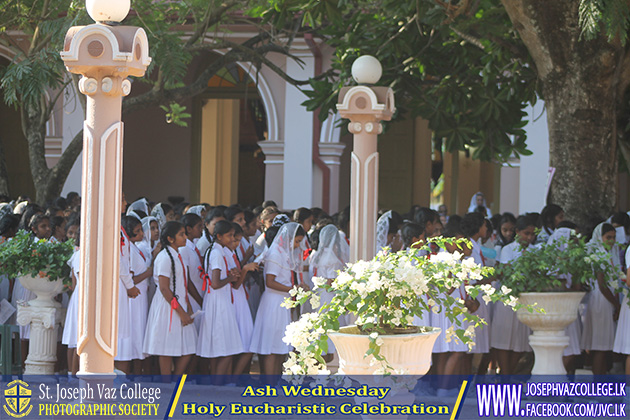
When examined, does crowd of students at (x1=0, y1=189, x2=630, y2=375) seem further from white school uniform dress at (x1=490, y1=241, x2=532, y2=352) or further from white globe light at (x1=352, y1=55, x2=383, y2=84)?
white globe light at (x1=352, y1=55, x2=383, y2=84)

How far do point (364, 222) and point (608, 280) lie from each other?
219cm

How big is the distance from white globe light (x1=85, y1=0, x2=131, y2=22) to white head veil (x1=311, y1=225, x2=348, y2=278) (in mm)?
3910

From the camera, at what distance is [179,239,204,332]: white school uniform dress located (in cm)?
879

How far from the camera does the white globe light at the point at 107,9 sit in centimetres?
578

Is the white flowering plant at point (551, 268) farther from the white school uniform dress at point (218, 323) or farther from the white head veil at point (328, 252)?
the white school uniform dress at point (218, 323)

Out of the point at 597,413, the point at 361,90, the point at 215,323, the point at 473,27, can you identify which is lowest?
the point at 597,413

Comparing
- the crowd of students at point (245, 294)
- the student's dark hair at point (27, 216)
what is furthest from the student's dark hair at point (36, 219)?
the student's dark hair at point (27, 216)

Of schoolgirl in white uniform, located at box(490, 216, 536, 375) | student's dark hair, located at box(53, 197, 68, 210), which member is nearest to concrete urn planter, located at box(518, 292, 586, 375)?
schoolgirl in white uniform, located at box(490, 216, 536, 375)

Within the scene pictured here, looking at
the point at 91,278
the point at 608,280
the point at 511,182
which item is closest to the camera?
the point at 91,278

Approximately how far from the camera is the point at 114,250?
5691 mm

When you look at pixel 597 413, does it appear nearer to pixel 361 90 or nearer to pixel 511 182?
pixel 361 90

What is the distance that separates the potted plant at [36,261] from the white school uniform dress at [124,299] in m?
0.55

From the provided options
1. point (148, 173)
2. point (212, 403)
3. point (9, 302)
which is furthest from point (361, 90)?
point (148, 173)

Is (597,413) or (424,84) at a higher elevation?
(424,84)
